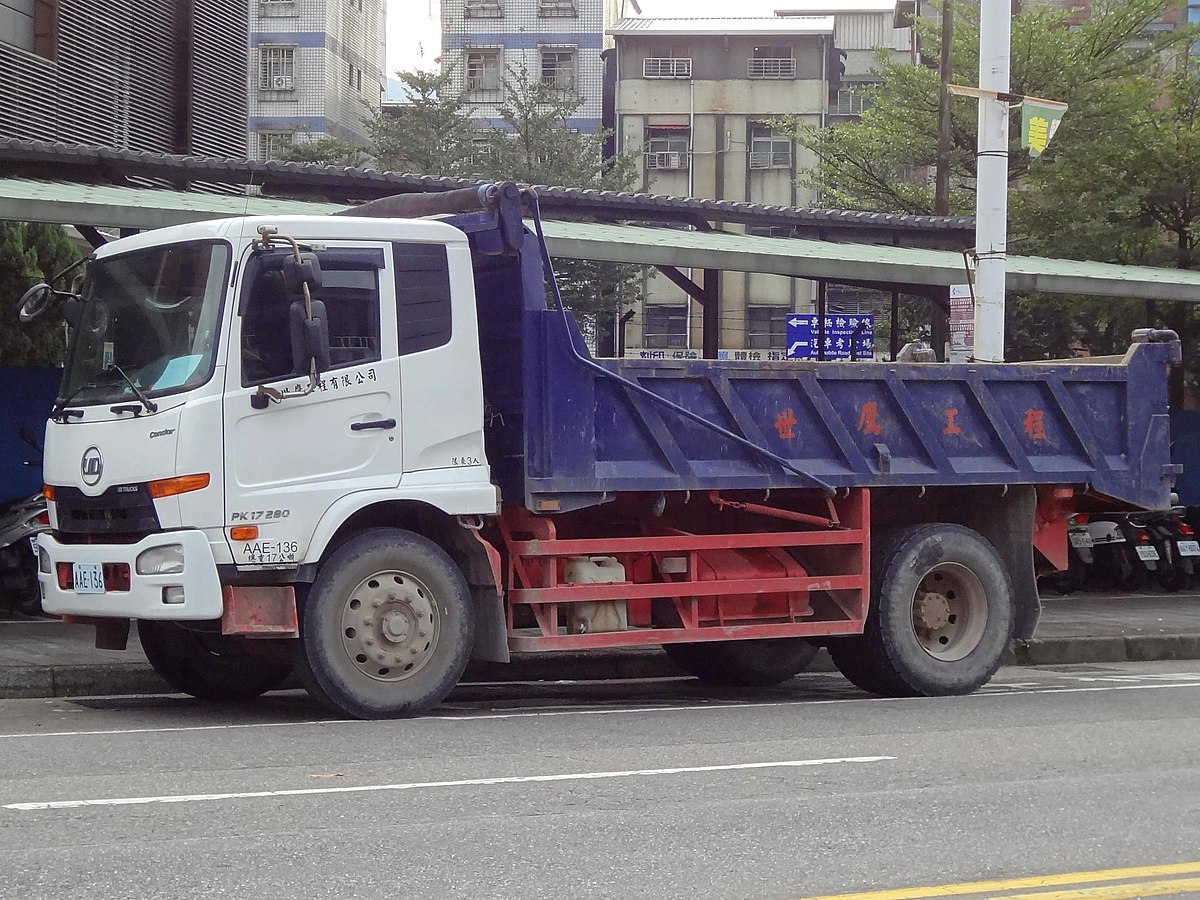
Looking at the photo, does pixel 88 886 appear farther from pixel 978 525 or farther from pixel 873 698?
pixel 978 525

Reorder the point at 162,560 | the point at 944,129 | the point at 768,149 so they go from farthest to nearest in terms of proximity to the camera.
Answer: the point at 768,149, the point at 944,129, the point at 162,560

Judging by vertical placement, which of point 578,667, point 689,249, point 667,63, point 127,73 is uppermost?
point 667,63

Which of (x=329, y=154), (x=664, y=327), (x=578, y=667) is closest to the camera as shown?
(x=578, y=667)

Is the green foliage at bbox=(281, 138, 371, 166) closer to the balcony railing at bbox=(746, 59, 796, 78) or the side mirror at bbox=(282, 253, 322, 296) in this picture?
the balcony railing at bbox=(746, 59, 796, 78)

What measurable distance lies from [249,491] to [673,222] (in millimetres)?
10777

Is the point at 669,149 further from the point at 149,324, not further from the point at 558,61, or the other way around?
the point at 149,324

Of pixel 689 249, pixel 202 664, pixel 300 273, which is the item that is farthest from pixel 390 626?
pixel 689 249

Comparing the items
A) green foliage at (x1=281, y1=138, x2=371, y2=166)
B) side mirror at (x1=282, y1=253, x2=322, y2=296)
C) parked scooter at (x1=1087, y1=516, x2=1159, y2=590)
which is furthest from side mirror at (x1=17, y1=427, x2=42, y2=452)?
green foliage at (x1=281, y1=138, x2=371, y2=166)

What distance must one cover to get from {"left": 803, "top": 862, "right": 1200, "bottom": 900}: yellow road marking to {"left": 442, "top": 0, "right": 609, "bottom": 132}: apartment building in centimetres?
5505

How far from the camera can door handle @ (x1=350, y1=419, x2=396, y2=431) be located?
9.19 m

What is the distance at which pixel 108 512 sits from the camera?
358 inches

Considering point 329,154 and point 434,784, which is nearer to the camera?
point 434,784

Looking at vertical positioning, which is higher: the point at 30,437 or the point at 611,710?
the point at 30,437

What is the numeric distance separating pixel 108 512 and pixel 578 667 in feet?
14.3
